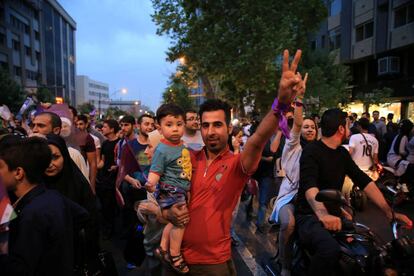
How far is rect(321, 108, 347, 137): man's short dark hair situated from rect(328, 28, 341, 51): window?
32.0m

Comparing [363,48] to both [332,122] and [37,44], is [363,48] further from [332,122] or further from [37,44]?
[37,44]

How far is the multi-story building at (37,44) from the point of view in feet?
183

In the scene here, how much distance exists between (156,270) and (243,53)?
17.4 meters

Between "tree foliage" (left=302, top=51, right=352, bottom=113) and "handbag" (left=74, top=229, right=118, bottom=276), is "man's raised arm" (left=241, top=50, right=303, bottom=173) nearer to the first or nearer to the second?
"handbag" (left=74, top=229, right=118, bottom=276)

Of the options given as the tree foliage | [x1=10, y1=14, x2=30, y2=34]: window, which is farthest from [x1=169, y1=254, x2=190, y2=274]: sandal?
[x1=10, y1=14, x2=30, y2=34]: window

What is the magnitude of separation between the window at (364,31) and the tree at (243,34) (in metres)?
8.71

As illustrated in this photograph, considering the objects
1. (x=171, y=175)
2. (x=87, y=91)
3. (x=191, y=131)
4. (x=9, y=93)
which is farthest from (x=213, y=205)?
(x=87, y=91)

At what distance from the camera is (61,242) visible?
2203mm

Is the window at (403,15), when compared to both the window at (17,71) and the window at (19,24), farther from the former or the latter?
the window at (19,24)

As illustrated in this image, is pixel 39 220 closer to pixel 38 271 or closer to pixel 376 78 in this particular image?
pixel 38 271

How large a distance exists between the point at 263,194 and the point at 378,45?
2513cm

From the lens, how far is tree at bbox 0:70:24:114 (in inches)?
1476

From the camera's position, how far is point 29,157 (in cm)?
226

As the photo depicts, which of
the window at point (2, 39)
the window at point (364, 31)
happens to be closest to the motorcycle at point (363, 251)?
the window at point (364, 31)
